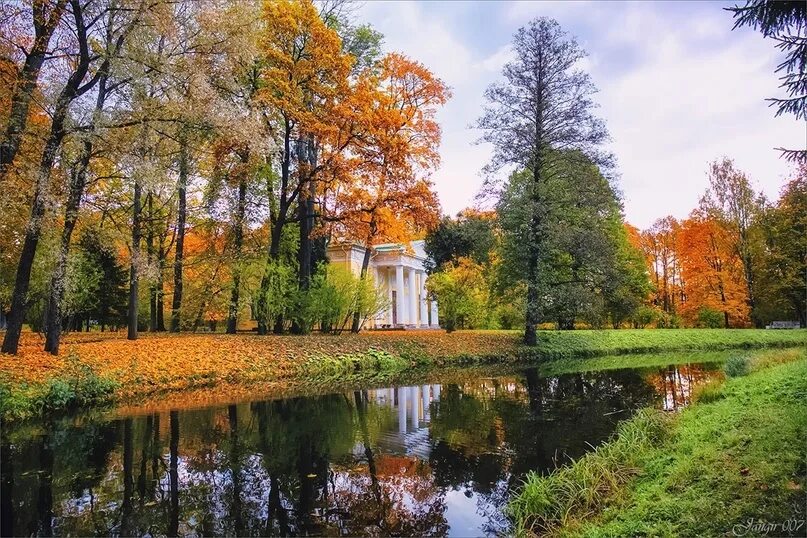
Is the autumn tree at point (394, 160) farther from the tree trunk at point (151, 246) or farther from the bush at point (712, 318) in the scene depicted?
the bush at point (712, 318)

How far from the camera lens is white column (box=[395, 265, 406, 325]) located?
40312mm

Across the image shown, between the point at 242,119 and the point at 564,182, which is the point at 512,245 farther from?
the point at 242,119

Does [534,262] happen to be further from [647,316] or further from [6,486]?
[6,486]

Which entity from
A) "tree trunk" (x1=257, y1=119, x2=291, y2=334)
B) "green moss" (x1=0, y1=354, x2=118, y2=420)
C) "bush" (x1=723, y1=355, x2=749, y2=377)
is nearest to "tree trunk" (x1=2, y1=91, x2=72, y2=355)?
"green moss" (x1=0, y1=354, x2=118, y2=420)

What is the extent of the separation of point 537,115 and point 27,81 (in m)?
19.0

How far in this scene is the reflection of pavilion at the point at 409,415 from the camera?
7.56m

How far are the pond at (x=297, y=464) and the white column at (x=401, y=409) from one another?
0.06 m

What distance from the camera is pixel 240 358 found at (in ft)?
50.5

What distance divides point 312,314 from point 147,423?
11.5m

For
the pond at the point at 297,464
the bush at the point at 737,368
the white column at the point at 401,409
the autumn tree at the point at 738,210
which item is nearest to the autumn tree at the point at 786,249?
the autumn tree at the point at 738,210

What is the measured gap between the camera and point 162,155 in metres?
13.9

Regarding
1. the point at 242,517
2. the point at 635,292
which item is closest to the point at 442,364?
the point at 242,517

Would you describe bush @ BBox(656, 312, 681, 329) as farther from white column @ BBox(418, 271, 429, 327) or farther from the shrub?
the shrub

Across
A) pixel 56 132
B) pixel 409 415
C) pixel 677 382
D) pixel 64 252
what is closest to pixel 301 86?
pixel 56 132
